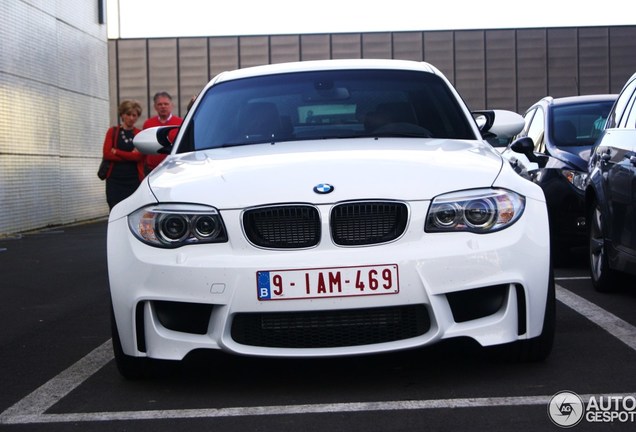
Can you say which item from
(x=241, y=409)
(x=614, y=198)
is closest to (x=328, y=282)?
(x=241, y=409)

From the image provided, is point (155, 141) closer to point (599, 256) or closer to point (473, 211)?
point (473, 211)

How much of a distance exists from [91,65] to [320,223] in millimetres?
19743

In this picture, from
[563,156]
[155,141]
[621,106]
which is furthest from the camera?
[563,156]

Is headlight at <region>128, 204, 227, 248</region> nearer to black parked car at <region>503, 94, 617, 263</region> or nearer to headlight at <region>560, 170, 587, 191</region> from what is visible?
black parked car at <region>503, 94, 617, 263</region>

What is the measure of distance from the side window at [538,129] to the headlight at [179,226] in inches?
240

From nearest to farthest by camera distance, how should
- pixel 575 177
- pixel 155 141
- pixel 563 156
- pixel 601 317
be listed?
pixel 601 317, pixel 155 141, pixel 575 177, pixel 563 156

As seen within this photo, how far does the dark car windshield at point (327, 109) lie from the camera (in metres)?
5.94

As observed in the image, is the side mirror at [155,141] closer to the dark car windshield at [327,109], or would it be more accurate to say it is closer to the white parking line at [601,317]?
the dark car windshield at [327,109]

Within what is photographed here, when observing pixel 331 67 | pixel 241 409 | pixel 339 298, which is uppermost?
pixel 331 67

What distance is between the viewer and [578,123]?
10.3 m

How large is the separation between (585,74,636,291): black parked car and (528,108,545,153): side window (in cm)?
220

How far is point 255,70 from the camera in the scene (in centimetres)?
670

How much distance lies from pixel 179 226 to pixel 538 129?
6.66 meters

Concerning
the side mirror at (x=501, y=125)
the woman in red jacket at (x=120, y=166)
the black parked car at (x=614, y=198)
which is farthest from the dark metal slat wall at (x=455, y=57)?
the side mirror at (x=501, y=125)
